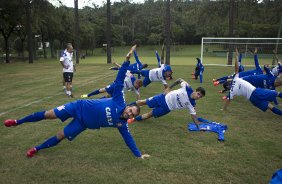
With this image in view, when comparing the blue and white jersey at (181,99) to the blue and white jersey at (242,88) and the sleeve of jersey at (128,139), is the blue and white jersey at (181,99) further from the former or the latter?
the blue and white jersey at (242,88)

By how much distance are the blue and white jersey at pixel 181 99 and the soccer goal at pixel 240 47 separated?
1953cm

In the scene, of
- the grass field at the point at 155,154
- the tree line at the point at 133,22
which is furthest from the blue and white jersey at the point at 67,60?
the tree line at the point at 133,22

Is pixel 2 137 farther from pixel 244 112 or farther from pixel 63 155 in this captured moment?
pixel 244 112

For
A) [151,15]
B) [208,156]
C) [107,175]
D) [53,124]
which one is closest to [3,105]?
[53,124]

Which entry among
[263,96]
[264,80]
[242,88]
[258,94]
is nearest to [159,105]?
[242,88]

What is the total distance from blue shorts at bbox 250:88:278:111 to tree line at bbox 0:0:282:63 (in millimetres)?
8642

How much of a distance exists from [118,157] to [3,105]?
6271 mm

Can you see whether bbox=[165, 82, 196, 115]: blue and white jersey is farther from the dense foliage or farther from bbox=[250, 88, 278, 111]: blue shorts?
the dense foliage

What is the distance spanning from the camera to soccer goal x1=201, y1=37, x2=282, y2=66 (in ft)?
85.6

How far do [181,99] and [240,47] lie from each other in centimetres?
2173

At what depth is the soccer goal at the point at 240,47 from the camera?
26.1 metres

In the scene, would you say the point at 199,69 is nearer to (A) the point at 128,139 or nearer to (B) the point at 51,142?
(A) the point at 128,139

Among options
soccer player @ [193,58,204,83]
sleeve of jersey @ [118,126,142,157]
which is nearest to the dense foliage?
soccer player @ [193,58,204,83]

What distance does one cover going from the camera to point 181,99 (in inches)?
285
